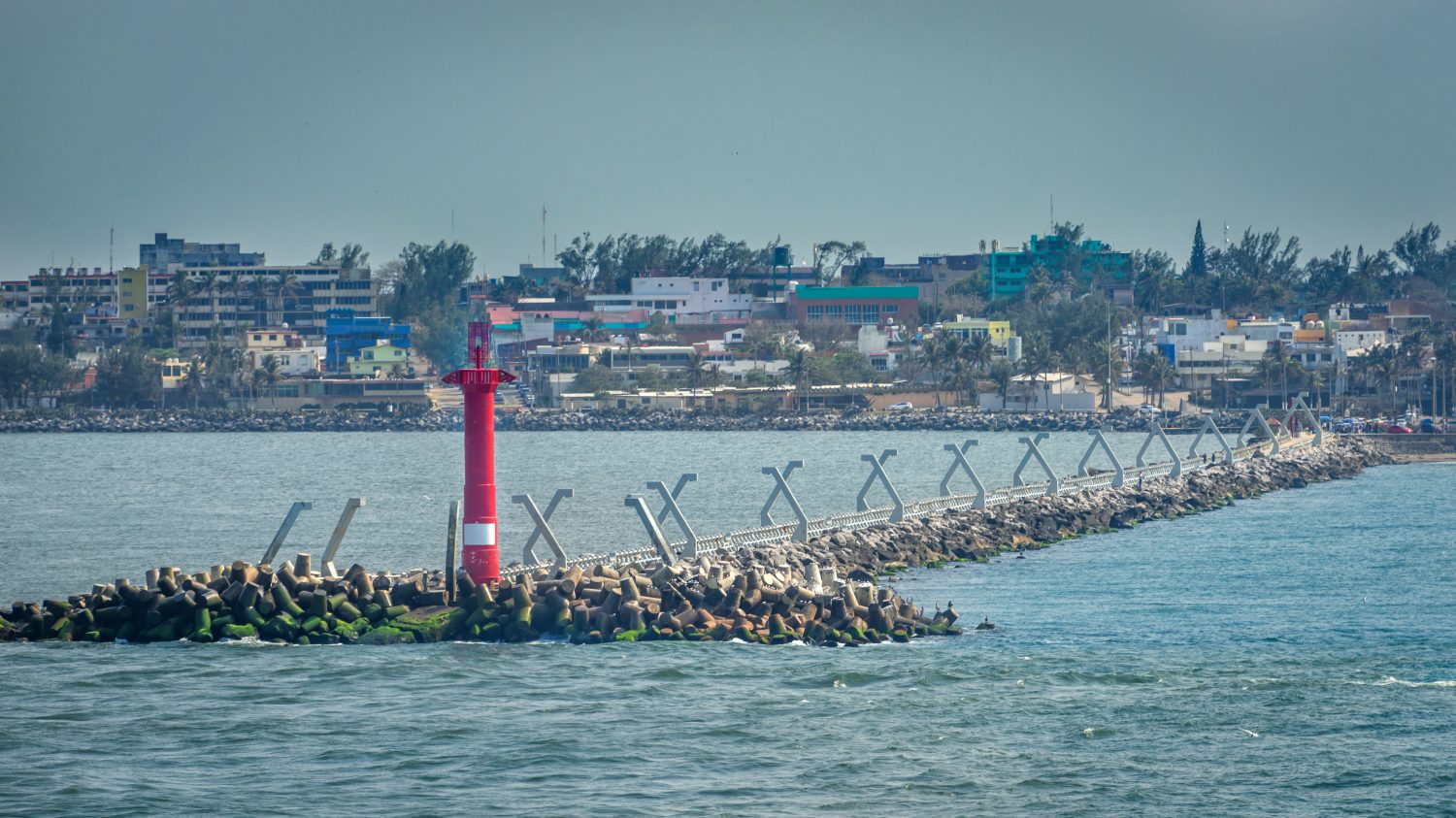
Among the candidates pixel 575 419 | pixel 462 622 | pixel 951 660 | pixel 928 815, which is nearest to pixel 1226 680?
pixel 951 660

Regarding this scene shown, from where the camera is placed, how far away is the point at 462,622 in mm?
31812

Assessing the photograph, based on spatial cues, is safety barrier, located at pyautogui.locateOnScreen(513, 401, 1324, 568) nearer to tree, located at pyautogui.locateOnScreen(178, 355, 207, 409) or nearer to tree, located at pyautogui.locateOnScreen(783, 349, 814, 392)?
tree, located at pyautogui.locateOnScreen(783, 349, 814, 392)

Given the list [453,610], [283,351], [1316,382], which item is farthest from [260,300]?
[453,610]

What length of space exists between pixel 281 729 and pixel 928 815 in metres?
9.31

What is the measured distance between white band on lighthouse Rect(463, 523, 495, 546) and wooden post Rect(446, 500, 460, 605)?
24 centimetres

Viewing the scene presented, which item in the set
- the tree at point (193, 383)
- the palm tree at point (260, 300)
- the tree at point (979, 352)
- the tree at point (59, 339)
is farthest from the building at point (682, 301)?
the tree at point (59, 339)

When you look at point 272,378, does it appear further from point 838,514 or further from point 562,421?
point 838,514

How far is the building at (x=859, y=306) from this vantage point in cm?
18662

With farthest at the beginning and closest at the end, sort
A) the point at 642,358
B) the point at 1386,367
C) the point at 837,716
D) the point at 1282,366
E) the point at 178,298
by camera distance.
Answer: the point at 178,298 < the point at 642,358 < the point at 1282,366 < the point at 1386,367 < the point at 837,716

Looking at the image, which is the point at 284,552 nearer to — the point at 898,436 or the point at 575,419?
the point at 898,436

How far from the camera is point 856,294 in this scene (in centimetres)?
18962

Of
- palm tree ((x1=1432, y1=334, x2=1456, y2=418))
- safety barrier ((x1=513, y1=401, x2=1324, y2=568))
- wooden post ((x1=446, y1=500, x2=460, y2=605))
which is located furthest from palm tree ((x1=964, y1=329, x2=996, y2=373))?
wooden post ((x1=446, y1=500, x2=460, y2=605))

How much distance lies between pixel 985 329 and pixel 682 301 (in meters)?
40.6

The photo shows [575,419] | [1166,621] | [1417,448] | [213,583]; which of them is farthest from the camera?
[575,419]
